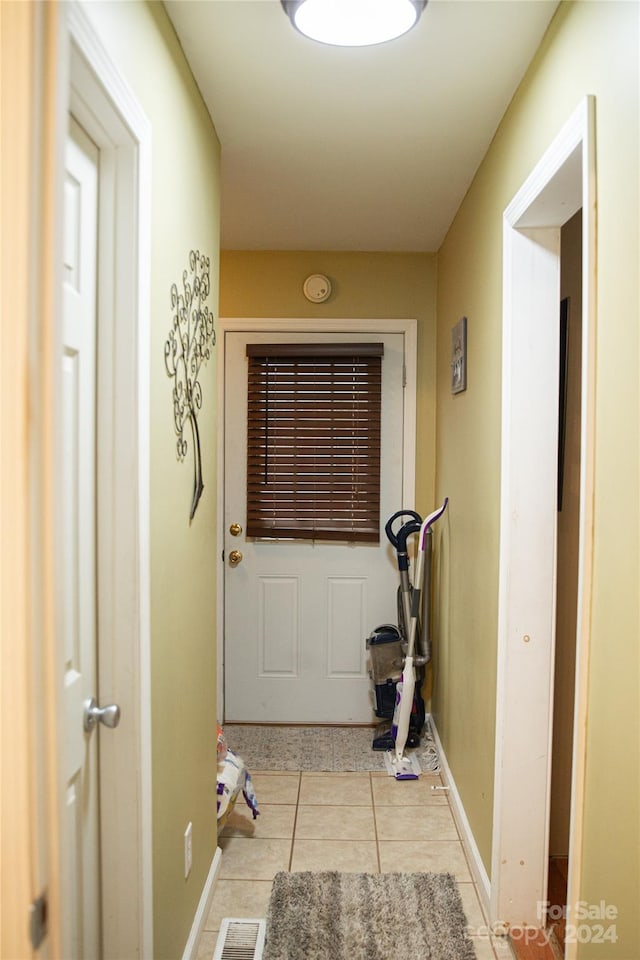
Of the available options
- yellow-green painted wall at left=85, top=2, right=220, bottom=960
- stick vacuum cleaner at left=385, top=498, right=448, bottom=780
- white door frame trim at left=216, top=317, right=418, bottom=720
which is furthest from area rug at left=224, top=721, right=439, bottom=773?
yellow-green painted wall at left=85, top=2, right=220, bottom=960

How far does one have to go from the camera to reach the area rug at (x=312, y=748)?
11.0 feet

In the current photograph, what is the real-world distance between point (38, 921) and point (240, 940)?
152 cm

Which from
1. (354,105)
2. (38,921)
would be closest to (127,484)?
(38,921)

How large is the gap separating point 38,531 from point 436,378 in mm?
3082

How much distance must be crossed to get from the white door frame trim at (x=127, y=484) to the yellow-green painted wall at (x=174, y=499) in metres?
0.10

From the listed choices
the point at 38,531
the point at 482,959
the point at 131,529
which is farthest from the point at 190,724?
the point at 38,531

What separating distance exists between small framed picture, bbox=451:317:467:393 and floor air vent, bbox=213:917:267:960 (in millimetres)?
2017

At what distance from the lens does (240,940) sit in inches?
82.7

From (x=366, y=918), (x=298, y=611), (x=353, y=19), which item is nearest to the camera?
(x=353, y=19)

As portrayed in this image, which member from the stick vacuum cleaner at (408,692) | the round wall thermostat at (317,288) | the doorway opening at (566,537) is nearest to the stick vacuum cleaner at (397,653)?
the stick vacuum cleaner at (408,692)

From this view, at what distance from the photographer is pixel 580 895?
1409mm

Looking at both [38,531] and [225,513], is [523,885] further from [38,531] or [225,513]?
[225,513]

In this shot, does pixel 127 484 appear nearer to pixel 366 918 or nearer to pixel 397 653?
pixel 366 918

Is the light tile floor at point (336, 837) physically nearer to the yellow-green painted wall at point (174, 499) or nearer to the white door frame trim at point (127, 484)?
the yellow-green painted wall at point (174, 499)
